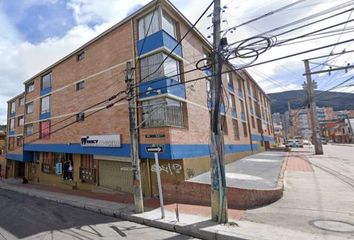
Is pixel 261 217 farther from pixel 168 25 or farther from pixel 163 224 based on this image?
pixel 168 25

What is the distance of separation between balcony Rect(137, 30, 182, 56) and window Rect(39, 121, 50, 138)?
552 inches

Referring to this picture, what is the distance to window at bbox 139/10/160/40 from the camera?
13.5m

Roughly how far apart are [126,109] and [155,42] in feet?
14.6

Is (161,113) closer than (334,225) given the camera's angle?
No

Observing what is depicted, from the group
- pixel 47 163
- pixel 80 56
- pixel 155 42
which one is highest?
pixel 80 56

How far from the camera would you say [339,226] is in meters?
6.73

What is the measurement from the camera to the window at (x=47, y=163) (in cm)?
2266

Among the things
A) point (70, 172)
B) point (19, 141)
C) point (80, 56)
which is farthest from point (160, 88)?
point (19, 141)

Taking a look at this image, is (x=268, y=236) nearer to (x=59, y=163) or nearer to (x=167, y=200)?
(x=167, y=200)

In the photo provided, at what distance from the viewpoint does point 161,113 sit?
1282 cm

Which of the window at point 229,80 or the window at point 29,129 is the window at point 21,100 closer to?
the window at point 29,129

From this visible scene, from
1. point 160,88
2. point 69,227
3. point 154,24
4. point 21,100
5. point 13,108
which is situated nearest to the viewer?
point 69,227

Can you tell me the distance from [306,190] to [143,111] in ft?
31.8

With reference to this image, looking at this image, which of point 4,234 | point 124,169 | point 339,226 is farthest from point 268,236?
point 124,169
